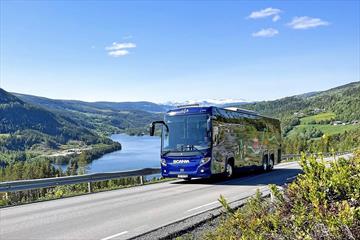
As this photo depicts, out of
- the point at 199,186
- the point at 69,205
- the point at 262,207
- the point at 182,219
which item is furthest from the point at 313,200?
the point at 199,186

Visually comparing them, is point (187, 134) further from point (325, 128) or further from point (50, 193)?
point (325, 128)

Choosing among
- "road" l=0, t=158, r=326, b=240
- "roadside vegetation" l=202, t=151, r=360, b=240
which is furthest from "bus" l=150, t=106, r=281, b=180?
"roadside vegetation" l=202, t=151, r=360, b=240

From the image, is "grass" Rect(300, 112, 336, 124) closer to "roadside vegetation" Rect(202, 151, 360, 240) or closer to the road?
the road

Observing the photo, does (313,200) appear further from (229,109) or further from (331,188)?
(229,109)

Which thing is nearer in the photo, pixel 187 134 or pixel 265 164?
pixel 187 134

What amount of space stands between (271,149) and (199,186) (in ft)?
37.3

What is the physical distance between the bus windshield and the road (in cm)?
254

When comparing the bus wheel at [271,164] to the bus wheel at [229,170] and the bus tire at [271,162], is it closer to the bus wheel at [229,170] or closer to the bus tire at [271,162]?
the bus tire at [271,162]

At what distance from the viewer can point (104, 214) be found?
10578mm

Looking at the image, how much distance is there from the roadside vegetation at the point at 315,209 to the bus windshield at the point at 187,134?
13678 mm

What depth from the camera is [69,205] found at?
12.6 meters

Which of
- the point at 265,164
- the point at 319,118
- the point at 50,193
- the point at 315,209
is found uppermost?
the point at 319,118

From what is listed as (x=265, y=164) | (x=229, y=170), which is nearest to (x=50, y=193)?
(x=229, y=170)

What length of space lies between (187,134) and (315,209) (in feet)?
48.3
